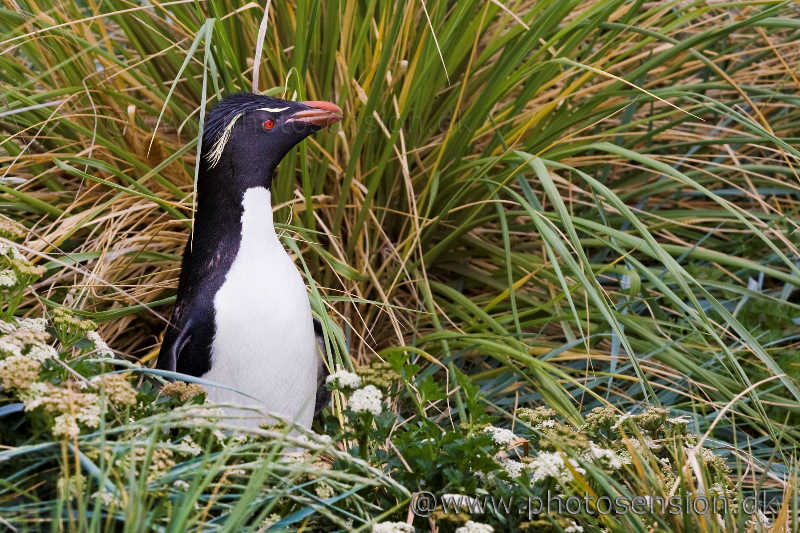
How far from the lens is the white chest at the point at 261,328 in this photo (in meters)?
1.91

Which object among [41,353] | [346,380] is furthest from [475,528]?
[41,353]

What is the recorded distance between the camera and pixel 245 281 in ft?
6.36

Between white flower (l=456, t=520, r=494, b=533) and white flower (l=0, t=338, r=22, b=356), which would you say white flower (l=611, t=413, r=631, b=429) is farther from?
white flower (l=0, t=338, r=22, b=356)

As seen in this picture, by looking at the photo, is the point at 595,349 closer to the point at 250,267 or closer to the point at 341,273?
the point at 341,273

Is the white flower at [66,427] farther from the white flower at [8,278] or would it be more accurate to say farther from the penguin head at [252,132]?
the penguin head at [252,132]

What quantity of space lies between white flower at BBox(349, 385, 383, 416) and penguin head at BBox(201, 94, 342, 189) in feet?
2.30

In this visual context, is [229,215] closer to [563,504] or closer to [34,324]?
[34,324]

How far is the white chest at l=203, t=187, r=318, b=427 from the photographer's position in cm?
191

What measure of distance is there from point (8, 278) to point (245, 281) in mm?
510

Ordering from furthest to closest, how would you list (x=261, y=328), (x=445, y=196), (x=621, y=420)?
(x=445, y=196) < (x=261, y=328) < (x=621, y=420)

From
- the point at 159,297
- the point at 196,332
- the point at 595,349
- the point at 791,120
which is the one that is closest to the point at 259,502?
the point at 196,332

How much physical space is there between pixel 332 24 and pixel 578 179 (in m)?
0.95

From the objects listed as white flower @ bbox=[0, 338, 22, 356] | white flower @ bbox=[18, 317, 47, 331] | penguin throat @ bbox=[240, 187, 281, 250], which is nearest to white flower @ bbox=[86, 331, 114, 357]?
white flower @ bbox=[18, 317, 47, 331]

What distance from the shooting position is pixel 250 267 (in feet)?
6.42
